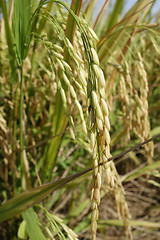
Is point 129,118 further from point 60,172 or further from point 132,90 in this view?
point 60,172

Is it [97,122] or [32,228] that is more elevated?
[97,122]

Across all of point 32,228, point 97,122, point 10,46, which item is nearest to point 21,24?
point 10,46

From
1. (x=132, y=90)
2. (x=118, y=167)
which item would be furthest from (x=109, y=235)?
(x=132, y=90)

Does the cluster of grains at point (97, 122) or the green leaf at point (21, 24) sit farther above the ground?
the green leaf at point (21, 24)

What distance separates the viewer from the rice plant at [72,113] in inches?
18.2

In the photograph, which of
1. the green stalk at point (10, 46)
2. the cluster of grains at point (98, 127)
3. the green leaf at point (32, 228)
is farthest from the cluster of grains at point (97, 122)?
the green stalk at point (10, 46)

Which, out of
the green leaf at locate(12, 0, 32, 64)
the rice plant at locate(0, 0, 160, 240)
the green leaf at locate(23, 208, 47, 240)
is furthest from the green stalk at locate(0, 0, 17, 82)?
the green leaf at locate(23, 208, 47, 240)

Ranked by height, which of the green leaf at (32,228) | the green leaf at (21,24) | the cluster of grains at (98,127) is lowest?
the green leaf at (32,228)

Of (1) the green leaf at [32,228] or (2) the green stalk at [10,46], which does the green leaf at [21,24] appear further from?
(1) the green leaf at [32,228]

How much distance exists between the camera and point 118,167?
156cm

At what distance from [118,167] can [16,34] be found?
3.79ft

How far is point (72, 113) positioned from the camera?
101 centimetres

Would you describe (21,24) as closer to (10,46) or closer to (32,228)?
(10,46)

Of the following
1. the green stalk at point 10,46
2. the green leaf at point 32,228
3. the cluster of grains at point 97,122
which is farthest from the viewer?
the green stalk at point 10,46
